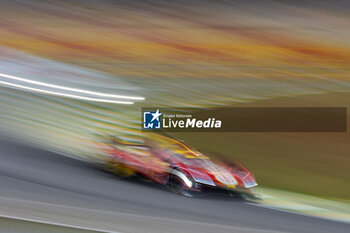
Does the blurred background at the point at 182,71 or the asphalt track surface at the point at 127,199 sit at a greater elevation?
the blurred background at the point at 182,71

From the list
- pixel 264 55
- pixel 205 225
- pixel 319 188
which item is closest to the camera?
pixel 205 225

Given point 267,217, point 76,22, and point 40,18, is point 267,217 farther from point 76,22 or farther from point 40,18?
point 40,18

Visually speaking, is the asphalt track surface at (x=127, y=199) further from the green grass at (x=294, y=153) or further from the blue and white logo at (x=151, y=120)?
the blue and white logo at (x=151, y=120)

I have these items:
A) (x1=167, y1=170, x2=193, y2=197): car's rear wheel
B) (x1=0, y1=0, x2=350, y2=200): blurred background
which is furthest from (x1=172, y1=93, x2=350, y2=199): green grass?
(x1=167, y1=170, x2=193, y2=197): car's rear wheel

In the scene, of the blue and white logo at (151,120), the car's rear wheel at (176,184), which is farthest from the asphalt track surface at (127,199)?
the blue and white logo at (151,120)

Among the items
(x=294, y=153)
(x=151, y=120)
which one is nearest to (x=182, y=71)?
(x=151, y=120)

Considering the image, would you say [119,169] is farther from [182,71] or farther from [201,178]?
[182,71]

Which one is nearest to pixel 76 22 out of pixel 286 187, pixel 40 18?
pixel 40 18

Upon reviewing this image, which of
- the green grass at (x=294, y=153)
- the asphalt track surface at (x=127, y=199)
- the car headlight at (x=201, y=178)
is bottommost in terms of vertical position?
the asphalt track surface at (x=127, y=199)

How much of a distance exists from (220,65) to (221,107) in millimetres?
270

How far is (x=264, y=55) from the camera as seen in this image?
2.38 meters

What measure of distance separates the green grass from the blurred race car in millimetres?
72

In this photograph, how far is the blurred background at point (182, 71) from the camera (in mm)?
2307

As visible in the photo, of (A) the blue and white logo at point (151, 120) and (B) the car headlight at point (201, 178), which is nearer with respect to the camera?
(B) the car headlight at point (201, 178)
